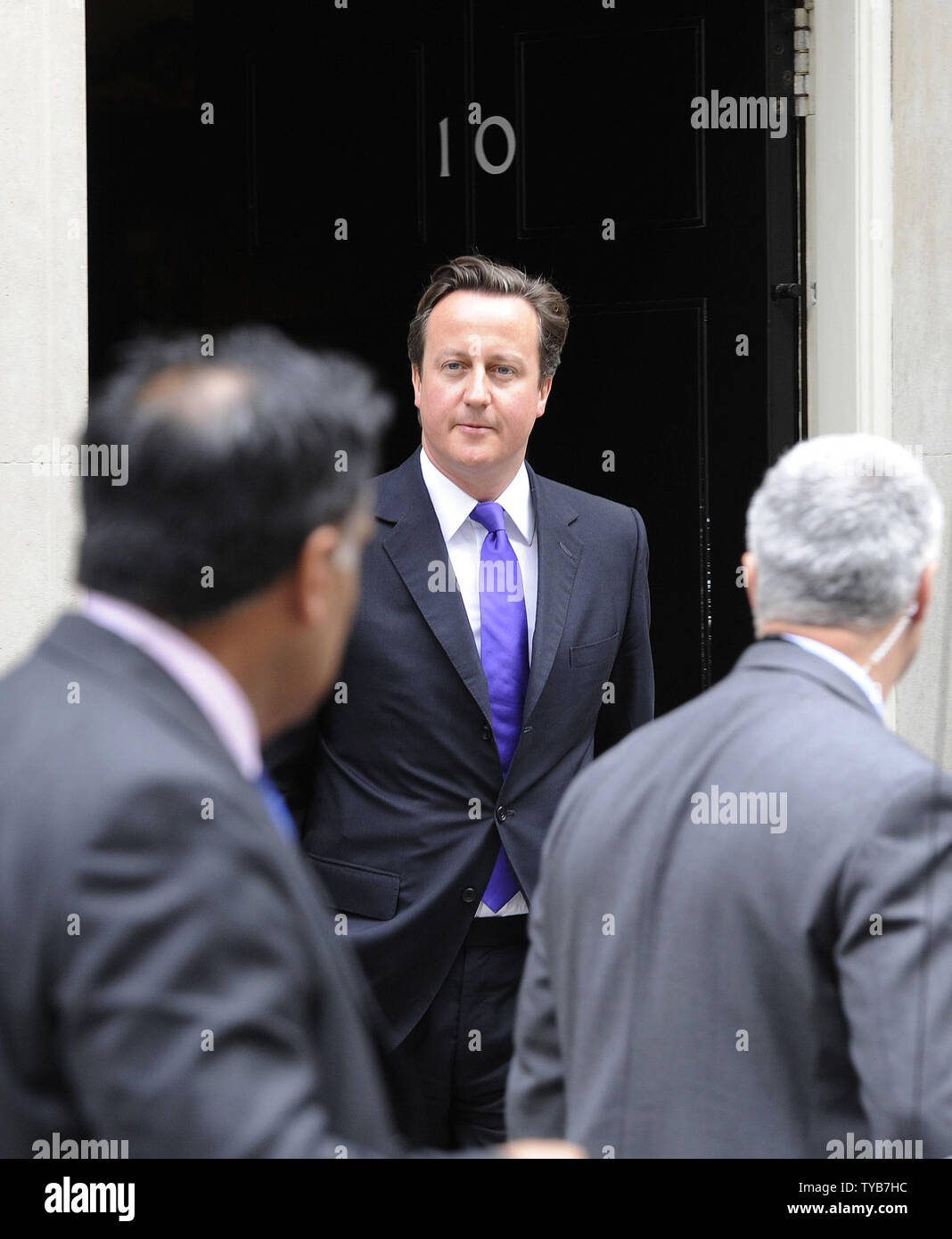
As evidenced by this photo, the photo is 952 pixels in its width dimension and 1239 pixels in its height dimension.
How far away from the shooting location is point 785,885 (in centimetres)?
196

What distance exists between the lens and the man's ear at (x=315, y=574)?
151 cm

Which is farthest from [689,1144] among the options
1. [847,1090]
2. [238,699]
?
[238,699]

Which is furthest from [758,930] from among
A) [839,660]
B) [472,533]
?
[472,533]

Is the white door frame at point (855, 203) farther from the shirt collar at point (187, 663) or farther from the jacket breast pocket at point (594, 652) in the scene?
the shirt collar at point (187, 663)

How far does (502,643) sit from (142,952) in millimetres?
2414

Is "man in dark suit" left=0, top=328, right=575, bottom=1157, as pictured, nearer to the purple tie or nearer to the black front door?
the purple tie

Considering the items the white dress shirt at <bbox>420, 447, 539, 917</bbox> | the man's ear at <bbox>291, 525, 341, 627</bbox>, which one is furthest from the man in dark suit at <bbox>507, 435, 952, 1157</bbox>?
the white dress shirt at <bbox>420, 447, 539, 917</bbox>

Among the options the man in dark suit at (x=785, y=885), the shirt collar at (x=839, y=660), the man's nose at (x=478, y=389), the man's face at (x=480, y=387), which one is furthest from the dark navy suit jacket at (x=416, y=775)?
the shirt collar at (x=839, y=660)

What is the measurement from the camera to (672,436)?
528 centimetres

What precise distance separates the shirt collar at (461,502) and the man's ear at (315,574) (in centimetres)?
219

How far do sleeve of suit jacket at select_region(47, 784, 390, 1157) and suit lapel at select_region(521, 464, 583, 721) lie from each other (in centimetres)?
228

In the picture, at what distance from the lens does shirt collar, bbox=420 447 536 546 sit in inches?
147

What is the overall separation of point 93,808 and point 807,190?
414 cm
